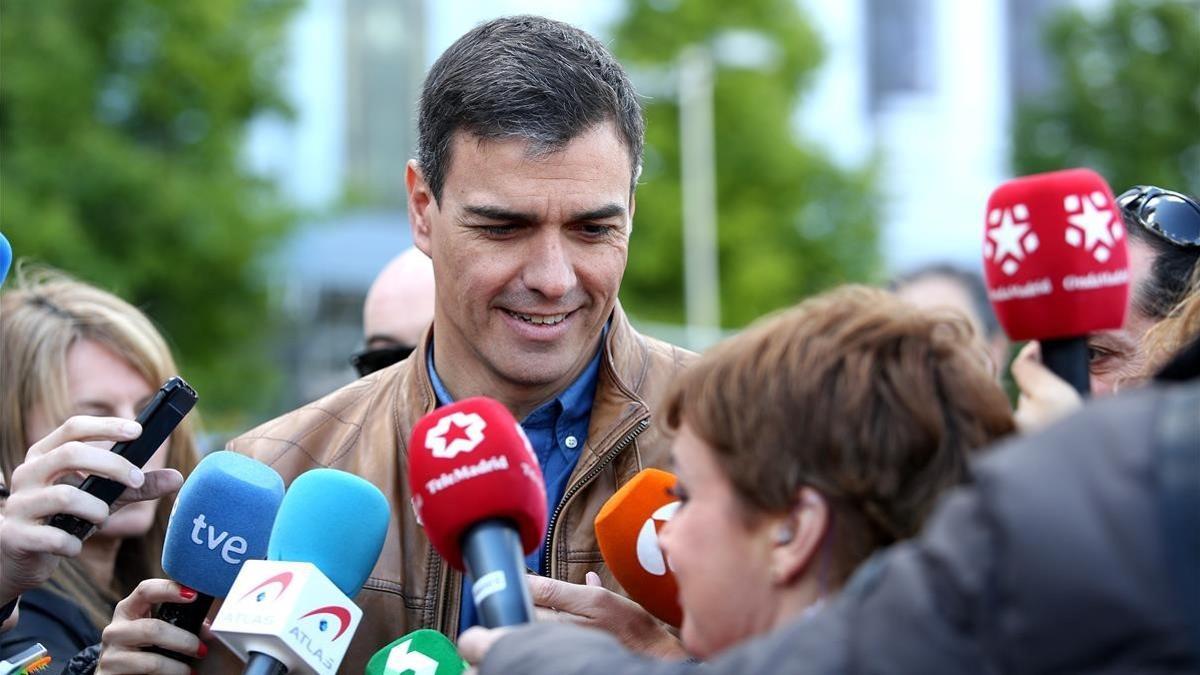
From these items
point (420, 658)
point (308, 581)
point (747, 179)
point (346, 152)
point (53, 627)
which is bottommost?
point (747, 179)

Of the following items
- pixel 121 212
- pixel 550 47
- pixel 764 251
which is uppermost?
pixel 550 47

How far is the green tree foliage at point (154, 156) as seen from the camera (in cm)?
1274

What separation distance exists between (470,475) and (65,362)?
7.59 feet

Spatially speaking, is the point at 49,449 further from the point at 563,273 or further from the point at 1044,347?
the point at 1044,347

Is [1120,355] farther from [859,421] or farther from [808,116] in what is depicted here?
[808,116]

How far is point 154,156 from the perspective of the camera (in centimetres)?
1341

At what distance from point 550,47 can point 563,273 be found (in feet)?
1.70

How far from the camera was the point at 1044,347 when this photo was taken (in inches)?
84.9

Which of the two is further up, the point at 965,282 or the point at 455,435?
the point at 455,435

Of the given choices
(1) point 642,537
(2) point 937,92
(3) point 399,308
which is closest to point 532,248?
(1) point 642,537

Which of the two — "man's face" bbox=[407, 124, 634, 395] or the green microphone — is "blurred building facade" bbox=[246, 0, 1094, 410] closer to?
"man's face" bbox=[407, 124, 634, 395]

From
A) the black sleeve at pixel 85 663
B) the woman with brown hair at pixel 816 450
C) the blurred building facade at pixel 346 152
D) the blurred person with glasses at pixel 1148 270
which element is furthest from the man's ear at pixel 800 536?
the blurred building facade at pixel 346 152

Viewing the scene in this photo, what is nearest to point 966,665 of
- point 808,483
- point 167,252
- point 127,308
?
point 808,483

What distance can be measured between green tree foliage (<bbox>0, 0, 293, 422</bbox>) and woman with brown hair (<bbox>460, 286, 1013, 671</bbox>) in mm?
10926
